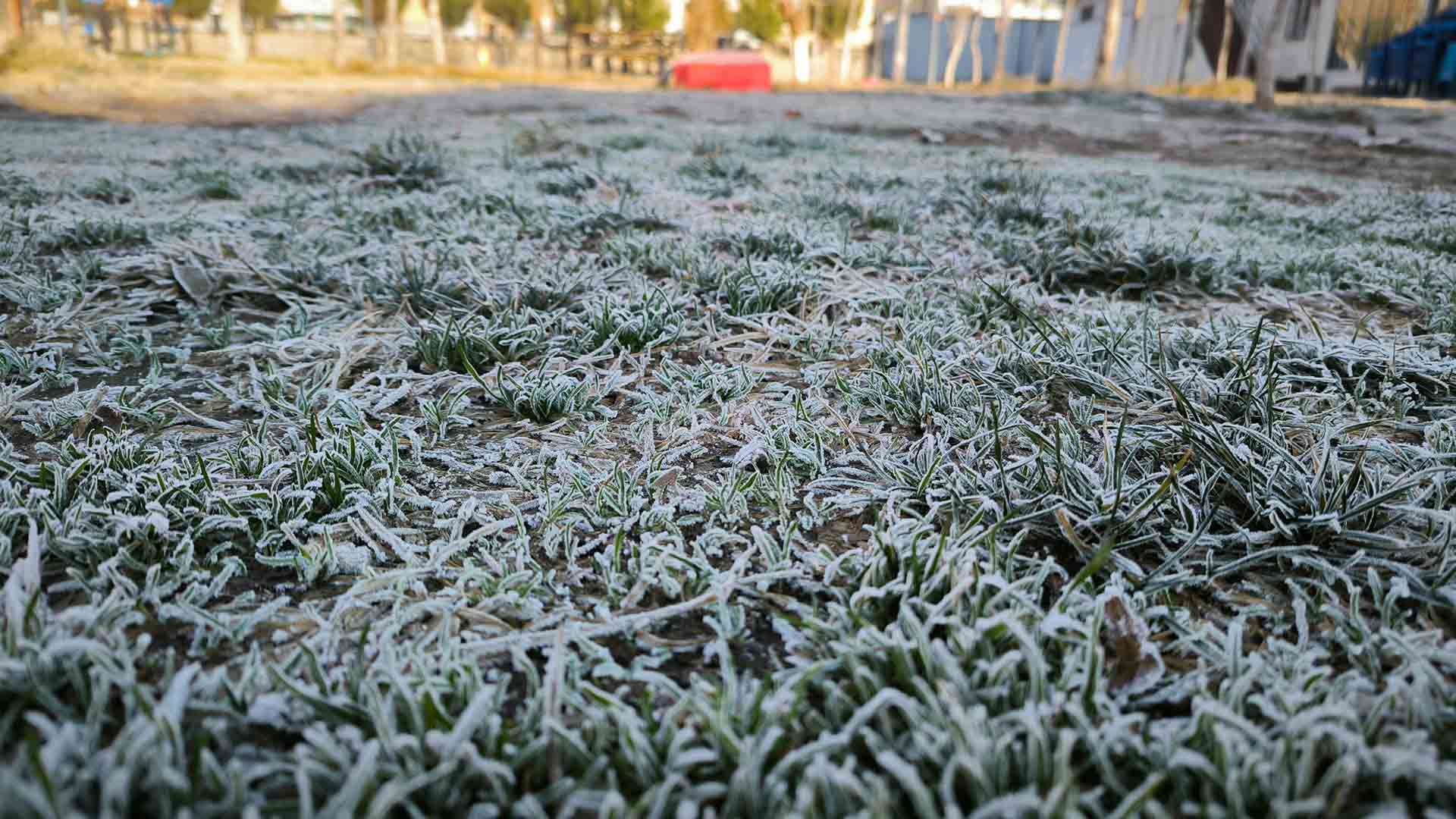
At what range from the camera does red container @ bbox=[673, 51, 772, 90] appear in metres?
19.4

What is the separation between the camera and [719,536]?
3.60 feet

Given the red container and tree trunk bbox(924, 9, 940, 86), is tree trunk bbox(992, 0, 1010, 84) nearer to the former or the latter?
tree trunk bbox(924, 9, 940, 86)

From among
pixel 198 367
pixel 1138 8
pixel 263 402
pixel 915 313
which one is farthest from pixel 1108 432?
pixel 1138 8

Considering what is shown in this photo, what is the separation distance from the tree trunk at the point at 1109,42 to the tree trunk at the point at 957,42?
4.80 meters

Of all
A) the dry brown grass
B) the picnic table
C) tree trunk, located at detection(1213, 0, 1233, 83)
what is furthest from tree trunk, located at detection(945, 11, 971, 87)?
the dry brown grass

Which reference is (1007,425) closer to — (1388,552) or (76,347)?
(1388,552)

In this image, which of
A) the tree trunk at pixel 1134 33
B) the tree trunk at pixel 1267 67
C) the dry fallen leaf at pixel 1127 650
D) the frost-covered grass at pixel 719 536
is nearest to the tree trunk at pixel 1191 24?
the tree trunk at pixel 1134 33

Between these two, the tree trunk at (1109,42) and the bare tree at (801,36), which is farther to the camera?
the bare tree at (801,36)

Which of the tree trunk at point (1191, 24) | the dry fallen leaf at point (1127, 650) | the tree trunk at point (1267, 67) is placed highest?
the tree trunk at point (1191, 24)

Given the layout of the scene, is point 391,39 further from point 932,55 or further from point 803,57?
point 803,57

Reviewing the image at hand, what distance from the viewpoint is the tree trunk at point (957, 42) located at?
80.4 ft

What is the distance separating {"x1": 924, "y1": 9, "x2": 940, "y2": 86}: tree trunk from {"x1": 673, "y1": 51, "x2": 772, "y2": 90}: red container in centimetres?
982

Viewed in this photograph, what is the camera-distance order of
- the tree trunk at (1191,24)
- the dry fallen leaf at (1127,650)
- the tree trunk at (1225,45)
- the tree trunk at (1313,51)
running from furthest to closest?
the tree trunk at (1191,24) → the tree trunk at (1225,45) → the tree trunk at (1313,51) → the dry fallen leaf at (1127,650)

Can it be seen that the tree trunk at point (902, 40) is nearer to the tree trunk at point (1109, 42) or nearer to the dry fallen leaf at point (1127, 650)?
the tree trunk at point (1109, 42)
